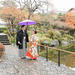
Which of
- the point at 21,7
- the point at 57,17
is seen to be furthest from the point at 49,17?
the point at 21,7

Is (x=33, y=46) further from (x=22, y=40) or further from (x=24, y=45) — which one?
(x=22, y=40)

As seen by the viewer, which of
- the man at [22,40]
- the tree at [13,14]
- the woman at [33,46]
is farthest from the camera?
the tree at [13,14]

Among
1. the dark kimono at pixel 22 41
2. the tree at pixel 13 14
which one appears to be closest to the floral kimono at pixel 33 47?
the dark kimono at pixel 22 41

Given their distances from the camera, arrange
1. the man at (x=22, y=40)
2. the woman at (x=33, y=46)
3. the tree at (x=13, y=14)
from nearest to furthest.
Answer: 1. the woman at (x=33, y=46)
2. the man at (x=22, y=40)
3. the tree at (x=13, y=14)

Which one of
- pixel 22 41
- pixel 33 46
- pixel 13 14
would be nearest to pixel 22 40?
pixel 22 41

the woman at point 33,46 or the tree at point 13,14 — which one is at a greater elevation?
the tree at point 13,14

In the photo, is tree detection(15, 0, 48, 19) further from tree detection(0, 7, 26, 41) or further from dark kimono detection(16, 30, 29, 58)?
dark kimono detection(16, 30, 29, 58)

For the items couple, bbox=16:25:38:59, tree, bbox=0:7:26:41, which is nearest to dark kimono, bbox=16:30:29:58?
couple, bbox=16:25:38:59

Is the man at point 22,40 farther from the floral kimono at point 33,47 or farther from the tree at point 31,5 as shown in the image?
the tree at point 31,5

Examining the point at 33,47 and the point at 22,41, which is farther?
the point at 22,41

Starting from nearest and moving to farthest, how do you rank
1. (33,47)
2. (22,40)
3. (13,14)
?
1. (33,47)
2. (22,40)
3. (13,14)

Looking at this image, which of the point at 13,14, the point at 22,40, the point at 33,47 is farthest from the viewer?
the point at 13,14

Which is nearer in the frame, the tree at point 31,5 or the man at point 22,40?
the man at point 22,40

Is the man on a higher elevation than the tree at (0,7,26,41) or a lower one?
lower
